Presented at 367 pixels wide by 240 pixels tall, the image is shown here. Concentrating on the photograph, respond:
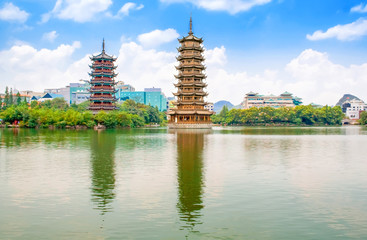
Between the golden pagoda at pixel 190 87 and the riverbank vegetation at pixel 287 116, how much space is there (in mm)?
35020

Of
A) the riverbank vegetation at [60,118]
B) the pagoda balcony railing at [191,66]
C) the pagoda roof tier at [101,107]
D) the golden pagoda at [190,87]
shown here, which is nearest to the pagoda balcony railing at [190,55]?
the golden pagoda at [190,87]

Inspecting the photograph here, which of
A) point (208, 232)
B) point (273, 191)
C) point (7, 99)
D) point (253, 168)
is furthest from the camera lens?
point (7, 99)

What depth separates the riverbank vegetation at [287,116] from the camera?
316 ft

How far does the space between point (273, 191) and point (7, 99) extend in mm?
84179

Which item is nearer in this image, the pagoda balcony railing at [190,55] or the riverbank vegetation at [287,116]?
the pagoda balcony railing at [190,55]

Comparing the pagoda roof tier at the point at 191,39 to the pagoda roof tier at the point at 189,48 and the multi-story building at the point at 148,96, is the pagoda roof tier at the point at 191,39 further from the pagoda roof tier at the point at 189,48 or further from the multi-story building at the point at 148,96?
the multi-story building at the point at 148,96

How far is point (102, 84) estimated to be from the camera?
70688 mm

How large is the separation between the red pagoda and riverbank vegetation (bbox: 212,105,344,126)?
39.6 m

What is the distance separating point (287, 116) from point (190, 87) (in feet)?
139

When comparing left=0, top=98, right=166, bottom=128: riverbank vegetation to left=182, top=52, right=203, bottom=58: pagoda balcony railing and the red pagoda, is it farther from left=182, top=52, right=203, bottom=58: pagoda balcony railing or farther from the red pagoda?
left=182, top=52, right=203, bottom=58: pagoda balcony railing

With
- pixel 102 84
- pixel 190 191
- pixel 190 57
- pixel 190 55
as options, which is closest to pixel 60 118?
pixel 102 84

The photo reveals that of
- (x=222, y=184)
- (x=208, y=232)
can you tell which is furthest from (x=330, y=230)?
(x=222, y=184)

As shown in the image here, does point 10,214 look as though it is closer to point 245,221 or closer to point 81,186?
point 81,186

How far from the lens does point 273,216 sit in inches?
325
